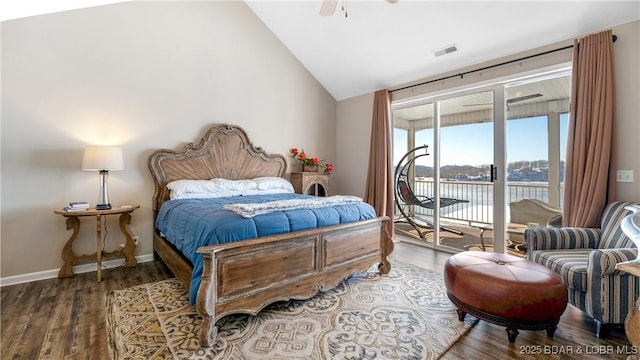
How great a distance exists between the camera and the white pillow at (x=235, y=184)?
12.1 ft

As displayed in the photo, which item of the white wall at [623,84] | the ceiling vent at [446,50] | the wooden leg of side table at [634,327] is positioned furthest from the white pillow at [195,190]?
the wooden leg of side table at [634,327]

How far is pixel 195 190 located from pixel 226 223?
176 cm

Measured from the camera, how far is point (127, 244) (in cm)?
323

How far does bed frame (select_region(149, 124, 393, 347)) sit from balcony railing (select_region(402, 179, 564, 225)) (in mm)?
1716

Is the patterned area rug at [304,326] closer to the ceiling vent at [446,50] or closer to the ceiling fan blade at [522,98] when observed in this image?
the ceiling fan blade at [522,98]

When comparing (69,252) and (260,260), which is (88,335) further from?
(69,252)

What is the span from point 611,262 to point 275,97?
439 cm

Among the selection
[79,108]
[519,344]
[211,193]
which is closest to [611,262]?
[519,344]

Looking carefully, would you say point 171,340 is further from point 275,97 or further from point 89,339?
point 275,97

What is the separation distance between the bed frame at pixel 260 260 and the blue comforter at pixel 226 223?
2.9 inches

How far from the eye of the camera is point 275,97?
4672 millimetres

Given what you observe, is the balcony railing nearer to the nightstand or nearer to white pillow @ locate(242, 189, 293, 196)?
the nightstand

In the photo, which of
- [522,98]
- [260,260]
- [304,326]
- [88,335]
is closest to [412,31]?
[522,98]

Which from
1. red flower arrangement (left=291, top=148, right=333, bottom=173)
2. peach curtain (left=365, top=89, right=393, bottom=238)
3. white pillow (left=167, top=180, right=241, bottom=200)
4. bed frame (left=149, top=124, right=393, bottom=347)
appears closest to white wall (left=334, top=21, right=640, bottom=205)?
peach curtain (left=365, top=89, right=393, bottom=238)
